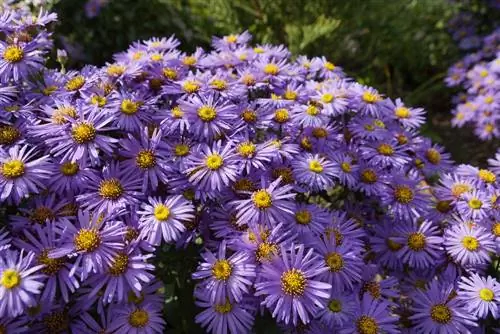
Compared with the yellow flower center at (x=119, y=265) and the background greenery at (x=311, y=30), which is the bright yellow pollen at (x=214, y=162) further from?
the background greenery at (x=311, y=30)

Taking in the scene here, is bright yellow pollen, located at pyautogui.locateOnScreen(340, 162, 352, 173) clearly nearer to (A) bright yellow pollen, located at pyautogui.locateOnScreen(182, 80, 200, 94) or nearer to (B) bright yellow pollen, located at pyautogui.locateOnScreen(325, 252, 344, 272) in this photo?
(B) bright yellow pollen, located at pyautogui.locateOnScreen(325, 252, 344, 272)

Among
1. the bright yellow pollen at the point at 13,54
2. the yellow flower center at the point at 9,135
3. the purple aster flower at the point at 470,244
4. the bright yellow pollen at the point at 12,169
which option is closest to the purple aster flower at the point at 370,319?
the purple aster flower at the point at 470,244

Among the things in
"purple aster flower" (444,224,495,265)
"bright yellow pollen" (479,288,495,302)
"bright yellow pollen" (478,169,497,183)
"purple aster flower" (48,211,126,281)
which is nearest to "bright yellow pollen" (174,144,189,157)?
"purple aster flower" (48,211,126,281)

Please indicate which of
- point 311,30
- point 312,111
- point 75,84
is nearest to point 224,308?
point 312,111

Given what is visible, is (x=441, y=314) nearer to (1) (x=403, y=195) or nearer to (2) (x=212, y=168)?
(1) (x=403, y=195)

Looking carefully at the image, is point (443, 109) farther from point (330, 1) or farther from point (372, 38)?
point (330, 1)

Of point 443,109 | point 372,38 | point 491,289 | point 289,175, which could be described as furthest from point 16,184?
point 443,109

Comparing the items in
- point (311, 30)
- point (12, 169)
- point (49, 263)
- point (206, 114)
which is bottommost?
point (49, 263)
